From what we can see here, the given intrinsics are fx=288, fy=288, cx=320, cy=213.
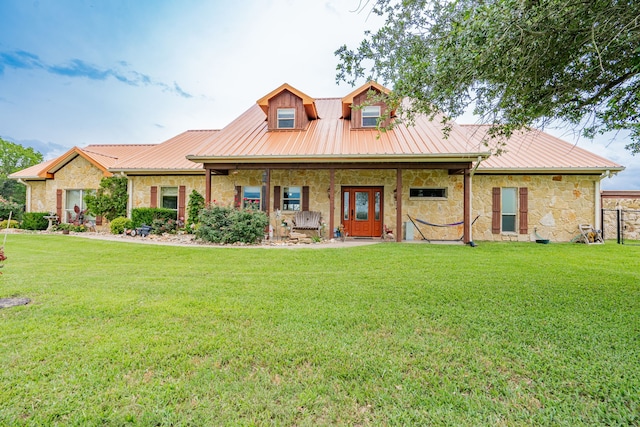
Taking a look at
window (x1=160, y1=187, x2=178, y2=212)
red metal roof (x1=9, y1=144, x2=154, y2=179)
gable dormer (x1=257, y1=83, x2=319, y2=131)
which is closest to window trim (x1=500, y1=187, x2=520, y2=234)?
gable dormer (x1=257, y1=83, x2=319, y2=131)

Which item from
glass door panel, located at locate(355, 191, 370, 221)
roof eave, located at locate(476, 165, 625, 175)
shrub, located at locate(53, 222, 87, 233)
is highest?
roof eave, located at locate(476, 165, 625, 175)

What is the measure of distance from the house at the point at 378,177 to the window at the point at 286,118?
41 millimetres

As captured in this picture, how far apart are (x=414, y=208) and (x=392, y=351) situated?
887 centimetres

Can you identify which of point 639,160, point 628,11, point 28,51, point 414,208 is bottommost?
point 414,208

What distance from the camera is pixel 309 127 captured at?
1184 cm

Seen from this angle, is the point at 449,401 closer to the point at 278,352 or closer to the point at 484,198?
the point at 278,352

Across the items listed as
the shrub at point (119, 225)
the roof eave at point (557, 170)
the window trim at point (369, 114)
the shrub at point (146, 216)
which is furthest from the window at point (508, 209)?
the shrub at point (119, 225)

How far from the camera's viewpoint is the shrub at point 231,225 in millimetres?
8656

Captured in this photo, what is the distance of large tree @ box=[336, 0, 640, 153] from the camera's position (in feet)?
9.50

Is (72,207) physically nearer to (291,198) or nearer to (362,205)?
(291,198)

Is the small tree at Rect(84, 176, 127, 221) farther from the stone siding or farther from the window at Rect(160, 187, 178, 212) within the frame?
the window at Rect(160, 187, 178, 212)

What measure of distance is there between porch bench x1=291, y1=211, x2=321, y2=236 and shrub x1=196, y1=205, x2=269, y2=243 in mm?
1540

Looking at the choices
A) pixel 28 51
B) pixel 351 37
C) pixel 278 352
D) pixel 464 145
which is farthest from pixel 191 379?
pixel 28 51

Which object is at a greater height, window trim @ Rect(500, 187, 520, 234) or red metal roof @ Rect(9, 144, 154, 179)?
red metal roof @ Rect(9, 144, 154, 179)
